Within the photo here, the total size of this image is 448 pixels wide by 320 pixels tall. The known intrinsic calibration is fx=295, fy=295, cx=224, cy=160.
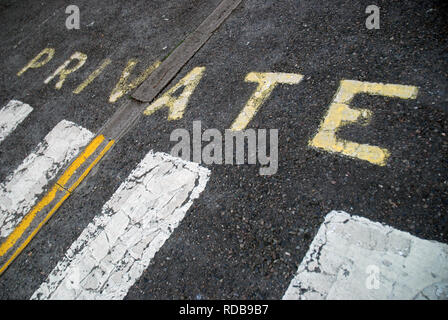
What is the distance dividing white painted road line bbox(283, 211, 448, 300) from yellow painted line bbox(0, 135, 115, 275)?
2.40 m

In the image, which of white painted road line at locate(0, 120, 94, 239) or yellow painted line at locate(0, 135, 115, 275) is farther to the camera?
white painted road line at locate(0, 120, 94, 239)

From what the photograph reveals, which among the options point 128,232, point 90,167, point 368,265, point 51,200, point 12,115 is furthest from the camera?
point 12,115

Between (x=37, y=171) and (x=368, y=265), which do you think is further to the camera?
(x=37, y=171)

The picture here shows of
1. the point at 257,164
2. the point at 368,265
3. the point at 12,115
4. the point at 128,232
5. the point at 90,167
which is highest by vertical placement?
the point at 12,115

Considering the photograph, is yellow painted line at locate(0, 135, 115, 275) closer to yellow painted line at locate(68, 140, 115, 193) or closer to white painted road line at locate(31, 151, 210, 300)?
yellow painted line at locate(68, 140, 115, 193)

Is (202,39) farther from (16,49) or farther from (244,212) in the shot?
(16,49)

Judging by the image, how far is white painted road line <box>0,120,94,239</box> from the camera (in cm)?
313

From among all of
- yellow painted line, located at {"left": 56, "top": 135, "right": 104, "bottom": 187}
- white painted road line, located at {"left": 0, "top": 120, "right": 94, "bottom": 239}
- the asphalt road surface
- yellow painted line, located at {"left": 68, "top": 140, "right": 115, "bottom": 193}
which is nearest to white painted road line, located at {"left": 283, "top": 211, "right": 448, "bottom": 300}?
the asphalt road surface

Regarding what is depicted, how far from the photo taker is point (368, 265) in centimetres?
193

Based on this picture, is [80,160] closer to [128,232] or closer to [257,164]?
[128,232]

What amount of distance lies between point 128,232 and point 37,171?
160cm

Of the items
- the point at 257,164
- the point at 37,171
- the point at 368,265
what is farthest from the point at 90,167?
the point at 368,265

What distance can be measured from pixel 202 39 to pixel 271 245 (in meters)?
2.99

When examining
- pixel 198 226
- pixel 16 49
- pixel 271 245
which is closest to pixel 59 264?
pixel 198 226
